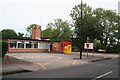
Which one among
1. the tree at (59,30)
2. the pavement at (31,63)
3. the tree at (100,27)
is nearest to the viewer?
the pavement at (31,63)

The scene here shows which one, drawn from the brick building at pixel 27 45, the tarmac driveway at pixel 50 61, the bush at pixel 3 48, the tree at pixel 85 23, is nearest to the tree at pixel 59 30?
the tree at pixel 85 23

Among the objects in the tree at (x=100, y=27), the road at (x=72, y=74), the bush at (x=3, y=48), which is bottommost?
the road at (x=72, y=74)

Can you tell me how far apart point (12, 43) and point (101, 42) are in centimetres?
3744

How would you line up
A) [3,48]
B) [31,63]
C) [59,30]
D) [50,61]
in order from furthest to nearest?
1. [59,30]
2. [50,61]
3. [31,63]
4. [3,48]

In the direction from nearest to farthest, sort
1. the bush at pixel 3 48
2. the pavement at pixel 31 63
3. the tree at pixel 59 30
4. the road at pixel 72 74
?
the road at pixel 72 74, the pavement at pixel 31 63, the bush at pixel 3 48, the tree at pixel 59 30

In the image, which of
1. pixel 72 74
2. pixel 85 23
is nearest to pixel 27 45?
pixel 85 23

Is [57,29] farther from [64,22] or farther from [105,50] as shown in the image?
[105,50]

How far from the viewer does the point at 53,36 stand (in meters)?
114

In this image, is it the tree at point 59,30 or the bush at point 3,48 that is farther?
the tree at point 59,30

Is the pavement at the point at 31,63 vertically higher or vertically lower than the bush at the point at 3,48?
lower

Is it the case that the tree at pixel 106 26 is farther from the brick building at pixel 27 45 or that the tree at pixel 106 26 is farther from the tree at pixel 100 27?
the brick building at pixel 27 45

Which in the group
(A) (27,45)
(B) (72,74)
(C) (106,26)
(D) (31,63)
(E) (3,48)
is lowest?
(B) (72,74)

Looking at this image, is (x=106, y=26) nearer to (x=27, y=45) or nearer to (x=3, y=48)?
(x=27, y=45)

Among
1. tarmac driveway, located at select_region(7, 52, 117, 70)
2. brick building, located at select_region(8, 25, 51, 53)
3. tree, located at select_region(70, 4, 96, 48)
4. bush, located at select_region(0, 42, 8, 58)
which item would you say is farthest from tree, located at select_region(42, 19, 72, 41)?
bush, located at select_region(0, 42, 8, 58)
